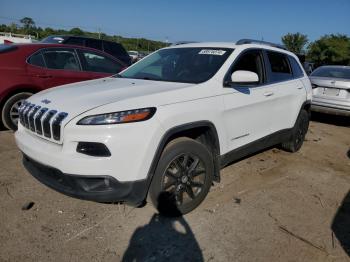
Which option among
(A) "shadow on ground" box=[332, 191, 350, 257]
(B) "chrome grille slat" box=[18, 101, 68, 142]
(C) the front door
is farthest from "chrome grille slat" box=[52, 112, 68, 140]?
(A) "shadow on ground" box=[332, 191, 350, 257]

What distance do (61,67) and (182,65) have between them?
9.85ft

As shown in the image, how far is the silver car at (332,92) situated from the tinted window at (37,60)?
608 centimetres

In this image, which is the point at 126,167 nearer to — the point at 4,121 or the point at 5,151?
the point at 5,151

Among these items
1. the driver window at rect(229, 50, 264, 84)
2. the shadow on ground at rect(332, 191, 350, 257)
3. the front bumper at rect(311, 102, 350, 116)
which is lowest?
the shadow on ground at rect(332, 191, 350, 257)

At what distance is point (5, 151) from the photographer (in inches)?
193

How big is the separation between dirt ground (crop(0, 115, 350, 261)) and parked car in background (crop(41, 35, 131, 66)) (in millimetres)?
7152

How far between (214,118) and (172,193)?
33.8 inches

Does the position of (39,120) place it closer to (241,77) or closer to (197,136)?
(197,136)

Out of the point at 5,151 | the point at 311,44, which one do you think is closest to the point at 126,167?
the point at 5,151

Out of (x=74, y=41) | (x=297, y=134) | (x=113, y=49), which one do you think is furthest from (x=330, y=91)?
(x=74, y=41)

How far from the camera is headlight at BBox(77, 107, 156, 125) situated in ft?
9.05

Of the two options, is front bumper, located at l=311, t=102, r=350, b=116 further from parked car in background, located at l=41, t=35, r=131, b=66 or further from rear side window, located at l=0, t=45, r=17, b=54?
rear side window, located at l=0, t=45, r=17, b=54

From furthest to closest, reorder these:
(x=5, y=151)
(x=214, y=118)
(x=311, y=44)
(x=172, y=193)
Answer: (x=311, y=44) < (x=5, y=151) < (x=214, y=118) < (x=172, y=193)

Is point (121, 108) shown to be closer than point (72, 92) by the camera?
Yes
